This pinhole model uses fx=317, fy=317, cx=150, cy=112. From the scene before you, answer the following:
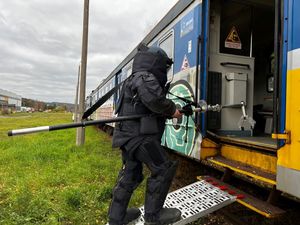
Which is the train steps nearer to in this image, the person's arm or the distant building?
the person's arm

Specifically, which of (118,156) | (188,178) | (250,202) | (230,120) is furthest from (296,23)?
(118,156)

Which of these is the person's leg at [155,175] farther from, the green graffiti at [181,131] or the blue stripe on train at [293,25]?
the blue stripe on train at [293,25]

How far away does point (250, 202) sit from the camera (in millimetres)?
3273

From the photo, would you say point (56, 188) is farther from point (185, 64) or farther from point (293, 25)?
point (293, 25)

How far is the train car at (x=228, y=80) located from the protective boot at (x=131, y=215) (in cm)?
118

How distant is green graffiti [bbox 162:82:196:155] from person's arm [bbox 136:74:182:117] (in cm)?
142

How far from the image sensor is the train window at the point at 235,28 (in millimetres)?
4945

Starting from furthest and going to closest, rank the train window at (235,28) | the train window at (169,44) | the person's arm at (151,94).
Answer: the train window at (169,44)
the train window at (235,28)
the person's arm at (151,94)

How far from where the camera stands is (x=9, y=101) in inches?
4242

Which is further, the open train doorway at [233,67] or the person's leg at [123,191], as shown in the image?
the open train doorway at [233,67]

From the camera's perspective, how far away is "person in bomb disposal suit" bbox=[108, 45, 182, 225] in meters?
3.17

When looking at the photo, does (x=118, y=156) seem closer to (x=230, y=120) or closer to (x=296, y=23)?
(x=230, y=120)

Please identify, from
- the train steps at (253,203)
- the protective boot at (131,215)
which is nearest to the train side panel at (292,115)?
the train steps at (253,203)

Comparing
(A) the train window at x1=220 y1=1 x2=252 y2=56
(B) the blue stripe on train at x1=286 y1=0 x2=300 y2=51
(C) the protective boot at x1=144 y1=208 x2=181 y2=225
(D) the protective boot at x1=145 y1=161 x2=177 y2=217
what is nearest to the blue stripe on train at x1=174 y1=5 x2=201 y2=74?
(A) the train window at x1=220 y1=1 x2=252 y2=56
